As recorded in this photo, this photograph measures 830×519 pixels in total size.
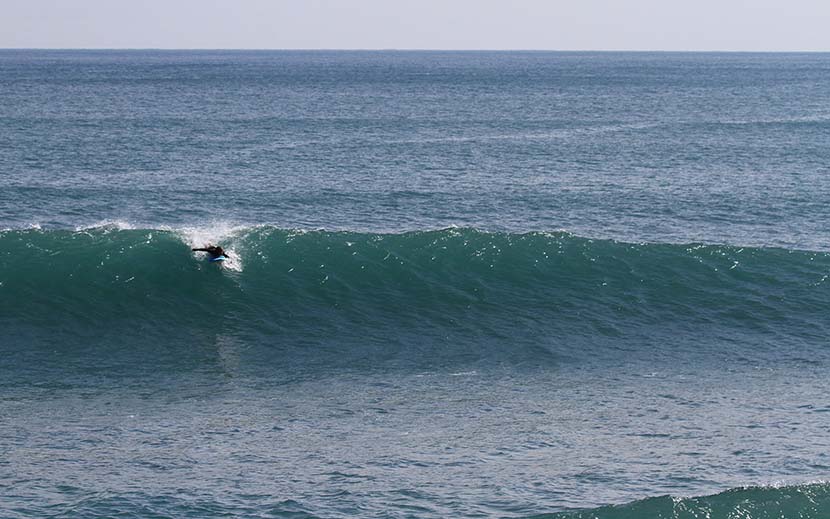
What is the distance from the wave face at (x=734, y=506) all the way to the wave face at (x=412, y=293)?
1144 centimetres

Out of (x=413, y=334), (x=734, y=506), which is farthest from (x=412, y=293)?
(x=734, y=506)

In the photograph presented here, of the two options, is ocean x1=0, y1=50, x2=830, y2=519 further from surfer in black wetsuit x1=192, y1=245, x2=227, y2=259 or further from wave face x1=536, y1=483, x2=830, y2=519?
surfer in black wetsuit x1=192, y1=245, x2=227, y2=259

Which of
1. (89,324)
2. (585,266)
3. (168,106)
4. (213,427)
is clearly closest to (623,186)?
(585,266)

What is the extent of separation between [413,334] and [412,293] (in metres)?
3.94

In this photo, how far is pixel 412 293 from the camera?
40.5m

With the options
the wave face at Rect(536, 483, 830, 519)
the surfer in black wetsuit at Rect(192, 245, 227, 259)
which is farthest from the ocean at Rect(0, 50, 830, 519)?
the surfer in black wetsuit at Rect(192, 245, 227, 259)

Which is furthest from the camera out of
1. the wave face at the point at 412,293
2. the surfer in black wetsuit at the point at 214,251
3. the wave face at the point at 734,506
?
the surfer in black wetsuit at the point at 214,251

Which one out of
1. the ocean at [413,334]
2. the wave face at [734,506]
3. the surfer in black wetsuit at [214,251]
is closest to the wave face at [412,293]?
the ocean at [413,334]

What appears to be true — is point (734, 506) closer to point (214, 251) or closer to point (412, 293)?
point (412, 293)

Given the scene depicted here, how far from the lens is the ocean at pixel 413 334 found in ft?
80.6

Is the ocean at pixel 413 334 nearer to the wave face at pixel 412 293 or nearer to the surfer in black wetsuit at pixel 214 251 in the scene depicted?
the wave face at pixel 412 293

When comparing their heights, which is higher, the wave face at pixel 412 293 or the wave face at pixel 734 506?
the wave face at pixel 412 293

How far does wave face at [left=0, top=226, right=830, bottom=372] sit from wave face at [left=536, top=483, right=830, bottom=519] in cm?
1144

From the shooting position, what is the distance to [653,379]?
106 ft
